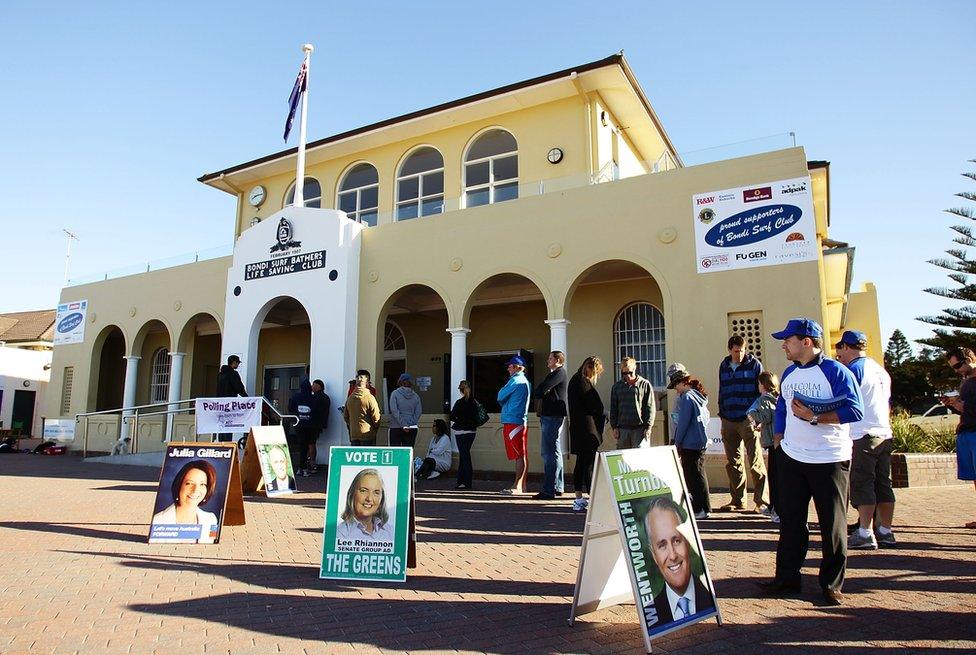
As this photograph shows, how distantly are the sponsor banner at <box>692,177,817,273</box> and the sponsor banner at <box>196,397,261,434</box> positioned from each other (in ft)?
26.3

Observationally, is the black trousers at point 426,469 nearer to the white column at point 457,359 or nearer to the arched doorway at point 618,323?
the white column at point 457,359

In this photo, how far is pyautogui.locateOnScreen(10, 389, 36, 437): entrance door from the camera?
30516 mm

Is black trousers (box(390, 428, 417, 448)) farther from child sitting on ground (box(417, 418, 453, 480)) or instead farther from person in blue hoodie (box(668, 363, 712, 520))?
person in blue hoodie (box(668, 363, 712, 520))

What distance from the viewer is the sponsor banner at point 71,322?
20547 mm

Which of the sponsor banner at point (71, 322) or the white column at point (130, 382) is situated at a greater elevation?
the sponsor banner at point (71, 322)

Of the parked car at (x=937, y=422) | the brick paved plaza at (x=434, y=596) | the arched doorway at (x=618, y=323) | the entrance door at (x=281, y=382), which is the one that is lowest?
the brick paved plaza at (x=434, y=596)

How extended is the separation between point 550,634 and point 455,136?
1404cm

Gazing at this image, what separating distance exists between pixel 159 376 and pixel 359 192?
10376 millimetres

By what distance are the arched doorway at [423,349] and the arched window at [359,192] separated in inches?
116

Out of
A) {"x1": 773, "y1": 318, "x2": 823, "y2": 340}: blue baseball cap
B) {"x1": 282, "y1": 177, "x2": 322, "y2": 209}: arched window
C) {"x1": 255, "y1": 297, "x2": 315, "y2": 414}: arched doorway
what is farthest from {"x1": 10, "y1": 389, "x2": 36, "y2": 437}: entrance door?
{"x1": 773, "y1": 318, "x2": 823, "y2": 340}: blue baseball cap

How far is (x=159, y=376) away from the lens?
21938mm

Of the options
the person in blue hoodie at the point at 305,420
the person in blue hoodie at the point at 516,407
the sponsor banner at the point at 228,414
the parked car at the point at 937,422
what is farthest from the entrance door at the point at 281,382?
the parked car at the point at 937,422

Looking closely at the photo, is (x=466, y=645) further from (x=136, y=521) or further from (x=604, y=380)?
(x=604, y=380)

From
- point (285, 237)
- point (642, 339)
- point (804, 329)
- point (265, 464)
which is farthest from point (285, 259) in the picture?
point (804, 329)
